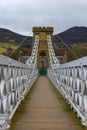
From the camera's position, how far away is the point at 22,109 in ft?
24.5

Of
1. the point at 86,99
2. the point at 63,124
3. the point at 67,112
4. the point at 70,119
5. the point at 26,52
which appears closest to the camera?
the point at 86,99

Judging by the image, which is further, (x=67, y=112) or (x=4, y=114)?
(x=67, y=112)

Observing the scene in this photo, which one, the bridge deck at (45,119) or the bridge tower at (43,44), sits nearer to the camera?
the bridge deck at (45,119)

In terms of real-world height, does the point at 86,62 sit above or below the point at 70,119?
above

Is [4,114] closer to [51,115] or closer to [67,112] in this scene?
[51,115]

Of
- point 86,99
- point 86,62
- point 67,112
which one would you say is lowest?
point 67,112

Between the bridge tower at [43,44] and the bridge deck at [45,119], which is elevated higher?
the bridge tower at [43,44]

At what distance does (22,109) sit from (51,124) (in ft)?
6.54

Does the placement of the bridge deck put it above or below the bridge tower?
below

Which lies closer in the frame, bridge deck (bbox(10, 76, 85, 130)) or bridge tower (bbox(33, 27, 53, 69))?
bridge deck (bbox(10, 76, 85, 130))

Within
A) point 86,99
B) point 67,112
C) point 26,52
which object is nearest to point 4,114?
point 86,99

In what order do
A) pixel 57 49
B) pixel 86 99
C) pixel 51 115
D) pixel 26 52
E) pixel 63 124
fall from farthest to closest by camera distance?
pixel 57 49 → pixel 26 52 → pixel 51 115 → pixel 63 124 → pixel 86 99

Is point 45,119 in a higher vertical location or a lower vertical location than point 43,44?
lower

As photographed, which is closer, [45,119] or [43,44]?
[45,119]
